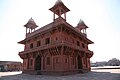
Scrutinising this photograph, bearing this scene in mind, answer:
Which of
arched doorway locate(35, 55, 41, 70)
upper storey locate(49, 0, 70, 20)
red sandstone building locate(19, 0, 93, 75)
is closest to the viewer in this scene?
red sandstone building locate(19, 0, 93, 75)

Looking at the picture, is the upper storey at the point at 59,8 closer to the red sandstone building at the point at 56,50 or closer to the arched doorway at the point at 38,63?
the red sandstone building at the point at 56,50

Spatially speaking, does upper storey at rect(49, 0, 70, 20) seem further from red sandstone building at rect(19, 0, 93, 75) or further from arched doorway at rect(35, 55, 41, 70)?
arched doorway at rect(35, 55, 41, 70)

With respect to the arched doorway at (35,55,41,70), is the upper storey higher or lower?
higher

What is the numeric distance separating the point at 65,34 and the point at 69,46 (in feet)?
8.34

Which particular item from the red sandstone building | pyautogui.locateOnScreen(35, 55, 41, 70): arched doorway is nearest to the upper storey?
the red sandstone building

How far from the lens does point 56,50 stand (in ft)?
57.1

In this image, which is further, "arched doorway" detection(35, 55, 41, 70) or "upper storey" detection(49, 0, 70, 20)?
"arched doorway" detection(35, 55, 41, 70)

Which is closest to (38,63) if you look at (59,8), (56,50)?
(56,50)

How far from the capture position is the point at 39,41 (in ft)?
73.2

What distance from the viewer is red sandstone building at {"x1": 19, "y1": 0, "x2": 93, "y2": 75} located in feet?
56.4

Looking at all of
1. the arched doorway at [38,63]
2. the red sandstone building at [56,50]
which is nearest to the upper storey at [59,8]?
the red sandstone building at [56,50]

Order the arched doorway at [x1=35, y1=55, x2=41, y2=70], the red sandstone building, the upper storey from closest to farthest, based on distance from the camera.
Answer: the red sandstone building
the upper storey
the arched doorway at [x1=35, y1=55, x2=41, y2=70]

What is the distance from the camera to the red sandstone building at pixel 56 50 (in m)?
17.2

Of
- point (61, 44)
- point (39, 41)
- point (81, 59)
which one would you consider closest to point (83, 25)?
point (81, 59)
